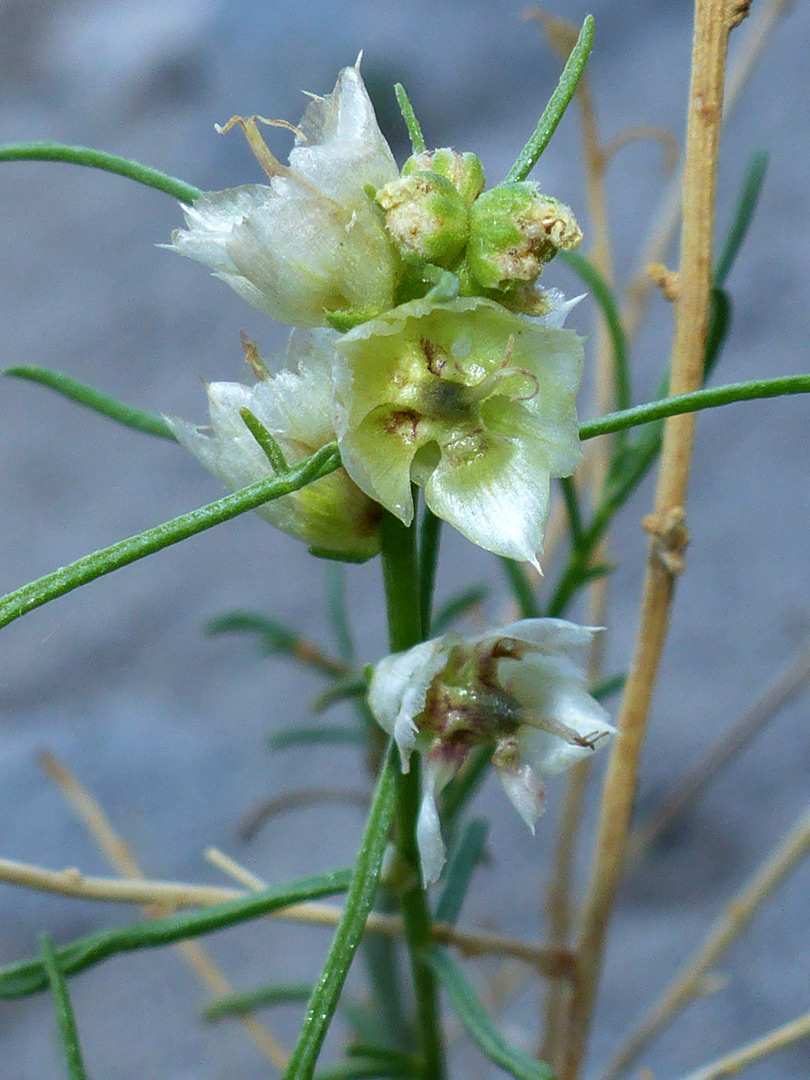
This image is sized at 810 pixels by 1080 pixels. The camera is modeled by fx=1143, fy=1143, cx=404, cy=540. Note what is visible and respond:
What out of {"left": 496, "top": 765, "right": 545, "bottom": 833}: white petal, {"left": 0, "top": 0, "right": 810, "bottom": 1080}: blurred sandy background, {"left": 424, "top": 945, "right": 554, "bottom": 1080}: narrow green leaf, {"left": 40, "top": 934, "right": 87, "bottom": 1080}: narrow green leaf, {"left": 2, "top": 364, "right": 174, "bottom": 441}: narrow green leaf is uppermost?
{"left": 0, "top": 0, "right": 810, "bottom": 1080}: blurred sandy background

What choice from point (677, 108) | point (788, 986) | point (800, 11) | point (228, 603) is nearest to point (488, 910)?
point (788, 986)

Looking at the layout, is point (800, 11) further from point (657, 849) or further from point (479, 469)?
point (479, 469)

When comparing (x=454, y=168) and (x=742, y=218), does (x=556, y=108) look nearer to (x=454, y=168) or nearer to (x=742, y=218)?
(x=454, y=168)

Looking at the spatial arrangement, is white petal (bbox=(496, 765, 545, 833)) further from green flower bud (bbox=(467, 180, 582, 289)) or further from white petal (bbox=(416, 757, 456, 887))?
green flower bud (bbox=(467, 180, 582, 289))

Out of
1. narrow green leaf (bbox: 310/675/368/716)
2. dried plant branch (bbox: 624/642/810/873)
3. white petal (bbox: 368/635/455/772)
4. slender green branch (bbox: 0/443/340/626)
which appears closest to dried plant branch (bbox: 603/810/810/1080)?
dried plant branch (bbox: 624/642/810/873)

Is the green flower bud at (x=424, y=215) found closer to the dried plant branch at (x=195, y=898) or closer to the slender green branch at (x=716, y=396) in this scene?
the slender green branch at (x=716, y=396)

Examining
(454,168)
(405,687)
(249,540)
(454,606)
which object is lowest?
(405,687)

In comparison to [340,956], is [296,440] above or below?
above

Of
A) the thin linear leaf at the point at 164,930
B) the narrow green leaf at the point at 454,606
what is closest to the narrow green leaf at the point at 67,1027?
the thin linear leaf at the point at 164,930

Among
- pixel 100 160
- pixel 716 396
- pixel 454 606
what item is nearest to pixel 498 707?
pixel 716 396
